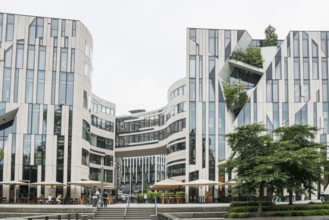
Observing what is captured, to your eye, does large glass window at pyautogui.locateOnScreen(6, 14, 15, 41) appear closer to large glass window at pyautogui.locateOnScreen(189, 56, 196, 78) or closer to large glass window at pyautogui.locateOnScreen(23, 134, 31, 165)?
large glass window at pyautogui.locateOnScreen(23, 134, 31, 165)

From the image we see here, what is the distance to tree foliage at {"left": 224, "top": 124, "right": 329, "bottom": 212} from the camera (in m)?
32.8

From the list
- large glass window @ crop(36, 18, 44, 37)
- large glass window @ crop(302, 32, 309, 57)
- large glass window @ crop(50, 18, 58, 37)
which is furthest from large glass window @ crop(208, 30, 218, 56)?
large glass window @ crop(36, 18, 44, 37)

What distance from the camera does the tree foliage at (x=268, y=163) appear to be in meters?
32.8

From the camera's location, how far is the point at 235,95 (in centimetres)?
6050

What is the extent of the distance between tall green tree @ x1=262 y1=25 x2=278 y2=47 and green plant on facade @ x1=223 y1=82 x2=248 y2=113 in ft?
22.0

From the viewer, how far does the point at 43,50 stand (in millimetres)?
58125

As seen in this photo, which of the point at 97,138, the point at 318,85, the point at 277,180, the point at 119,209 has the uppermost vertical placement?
the point at 318,85

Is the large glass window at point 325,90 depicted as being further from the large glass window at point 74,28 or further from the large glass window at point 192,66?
the large glass window at point 74,28

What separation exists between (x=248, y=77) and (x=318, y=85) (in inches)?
336

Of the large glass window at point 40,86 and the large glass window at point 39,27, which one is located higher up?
the large glass window at point 39,27

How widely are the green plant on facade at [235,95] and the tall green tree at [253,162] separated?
2437cm

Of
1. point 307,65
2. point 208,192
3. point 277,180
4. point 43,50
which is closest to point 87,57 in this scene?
point 43,50

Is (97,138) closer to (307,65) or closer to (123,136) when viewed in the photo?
(123,136)

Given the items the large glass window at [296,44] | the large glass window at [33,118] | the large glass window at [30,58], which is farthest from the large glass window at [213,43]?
the large glass window at [33,118]
